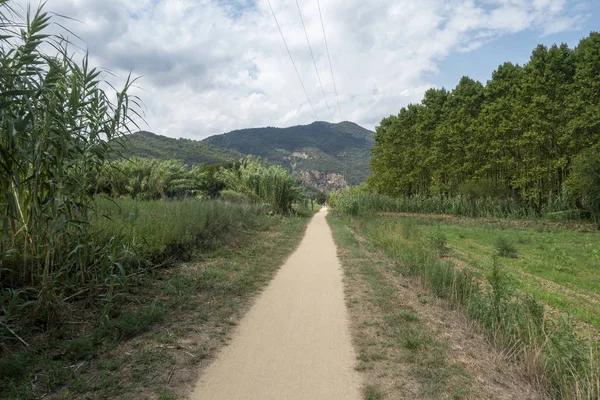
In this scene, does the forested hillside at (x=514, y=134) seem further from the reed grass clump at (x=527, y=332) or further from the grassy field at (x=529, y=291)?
the reed grass clump at (x=527, y=332)

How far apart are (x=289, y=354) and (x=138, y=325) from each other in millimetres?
1912

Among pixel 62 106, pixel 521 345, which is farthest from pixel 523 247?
pixel 62 106

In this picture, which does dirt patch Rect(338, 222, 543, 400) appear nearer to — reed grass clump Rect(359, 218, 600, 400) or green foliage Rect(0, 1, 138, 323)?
reed grass clump Rect(359, 218, 600, 400)

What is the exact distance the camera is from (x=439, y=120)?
3384 centimetres

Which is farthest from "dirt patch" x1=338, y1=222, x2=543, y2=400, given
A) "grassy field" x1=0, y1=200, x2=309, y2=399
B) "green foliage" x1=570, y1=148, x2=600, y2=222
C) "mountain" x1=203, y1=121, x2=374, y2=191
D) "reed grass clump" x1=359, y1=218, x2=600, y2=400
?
"mountain" x1=203, y1=121, x2=374, y2=191

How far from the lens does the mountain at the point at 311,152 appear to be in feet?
486

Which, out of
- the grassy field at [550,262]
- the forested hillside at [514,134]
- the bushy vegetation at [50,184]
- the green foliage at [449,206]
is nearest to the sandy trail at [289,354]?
the bushy vegetation at [50,184]

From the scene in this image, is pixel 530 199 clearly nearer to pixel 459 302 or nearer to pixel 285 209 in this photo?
pixel 285 209

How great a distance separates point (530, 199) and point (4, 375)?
2895 centimetres

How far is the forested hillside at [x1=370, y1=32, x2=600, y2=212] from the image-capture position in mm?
20797

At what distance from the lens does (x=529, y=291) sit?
7.47 metres

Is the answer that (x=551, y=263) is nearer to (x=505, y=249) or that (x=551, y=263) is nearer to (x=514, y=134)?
(x=505, y=249)

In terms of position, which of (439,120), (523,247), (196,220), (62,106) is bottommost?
(523,247)

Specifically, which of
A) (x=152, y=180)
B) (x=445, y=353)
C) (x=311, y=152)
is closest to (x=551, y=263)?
(x=445, y=353)
